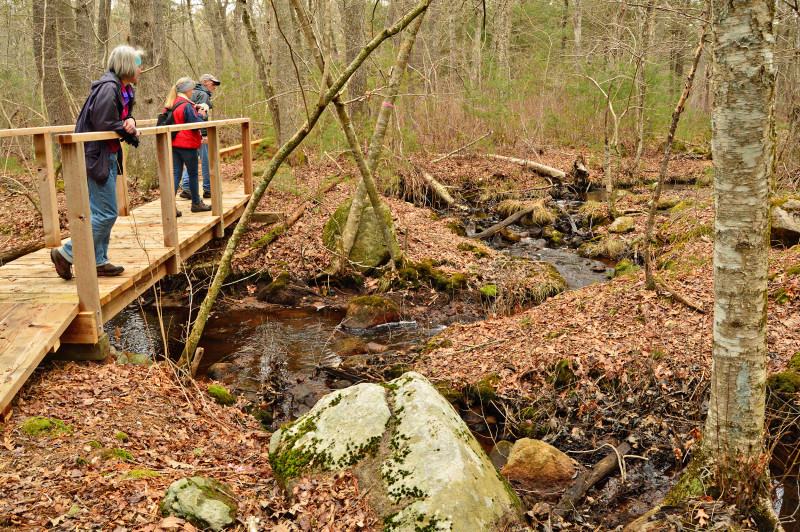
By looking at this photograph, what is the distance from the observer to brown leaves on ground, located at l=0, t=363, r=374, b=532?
3.51 metres

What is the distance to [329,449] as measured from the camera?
424 cm

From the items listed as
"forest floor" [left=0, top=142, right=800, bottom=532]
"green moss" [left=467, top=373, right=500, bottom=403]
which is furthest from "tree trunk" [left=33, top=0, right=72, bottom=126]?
"green moss" [left=467, top=373, right=500, bottom=403]

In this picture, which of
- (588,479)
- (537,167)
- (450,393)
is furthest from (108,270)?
(537,167)

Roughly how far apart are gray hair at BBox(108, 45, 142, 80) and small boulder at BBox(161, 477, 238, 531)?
3924mm

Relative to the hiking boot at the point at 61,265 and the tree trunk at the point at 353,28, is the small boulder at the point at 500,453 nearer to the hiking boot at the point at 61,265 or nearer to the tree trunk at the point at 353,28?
the hiking boot at the point at 61,265

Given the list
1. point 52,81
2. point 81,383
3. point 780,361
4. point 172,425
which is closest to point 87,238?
point 81,383

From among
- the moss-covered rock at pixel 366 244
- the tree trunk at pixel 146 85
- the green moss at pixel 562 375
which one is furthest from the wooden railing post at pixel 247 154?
the green moss at pixel 562 375

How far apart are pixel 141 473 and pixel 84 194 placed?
2.54 m

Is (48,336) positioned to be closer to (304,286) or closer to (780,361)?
(304,286)

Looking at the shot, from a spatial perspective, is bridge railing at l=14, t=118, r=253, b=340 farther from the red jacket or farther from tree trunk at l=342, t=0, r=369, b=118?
tree trunk at l=342, t=0, r=369, b=118

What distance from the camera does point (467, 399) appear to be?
21.4 feet

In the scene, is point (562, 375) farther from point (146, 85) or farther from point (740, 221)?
point (146, 85)

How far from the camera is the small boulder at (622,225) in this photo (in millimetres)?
13203

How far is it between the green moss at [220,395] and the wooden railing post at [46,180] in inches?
105
